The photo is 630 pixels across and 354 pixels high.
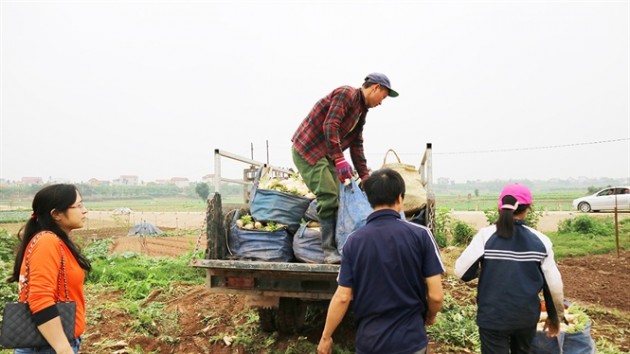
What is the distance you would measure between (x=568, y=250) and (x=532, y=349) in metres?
11.2

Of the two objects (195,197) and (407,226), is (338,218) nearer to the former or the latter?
(407,226)

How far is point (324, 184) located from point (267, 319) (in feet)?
6.82

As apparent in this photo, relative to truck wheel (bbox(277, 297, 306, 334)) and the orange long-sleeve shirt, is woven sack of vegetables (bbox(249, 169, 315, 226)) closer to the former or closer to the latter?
truck wheel (bbox(277, 297, 306, 334))

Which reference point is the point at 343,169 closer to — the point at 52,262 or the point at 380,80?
the point at 380,80

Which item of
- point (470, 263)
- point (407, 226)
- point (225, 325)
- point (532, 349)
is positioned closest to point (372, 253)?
point (407, 226)

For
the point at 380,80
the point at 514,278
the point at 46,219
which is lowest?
the point at 514,278

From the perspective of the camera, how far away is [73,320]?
93.7 inches

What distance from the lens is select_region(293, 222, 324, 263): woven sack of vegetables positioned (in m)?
4.28

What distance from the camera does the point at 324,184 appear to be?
13.6 feet

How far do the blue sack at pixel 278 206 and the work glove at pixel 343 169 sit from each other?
2.29 ft

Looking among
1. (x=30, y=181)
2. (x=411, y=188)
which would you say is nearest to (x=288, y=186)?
(x=411, y=188)

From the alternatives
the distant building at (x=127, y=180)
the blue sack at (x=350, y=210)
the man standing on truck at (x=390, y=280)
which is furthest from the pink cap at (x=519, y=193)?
the distant building at (x=127, y=180)

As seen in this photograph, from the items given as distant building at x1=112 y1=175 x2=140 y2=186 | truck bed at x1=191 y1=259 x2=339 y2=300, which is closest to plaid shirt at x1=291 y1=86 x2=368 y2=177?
truck bed at x1=191 y1=259 x2=339 y2=300

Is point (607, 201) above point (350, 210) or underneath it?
underneath
